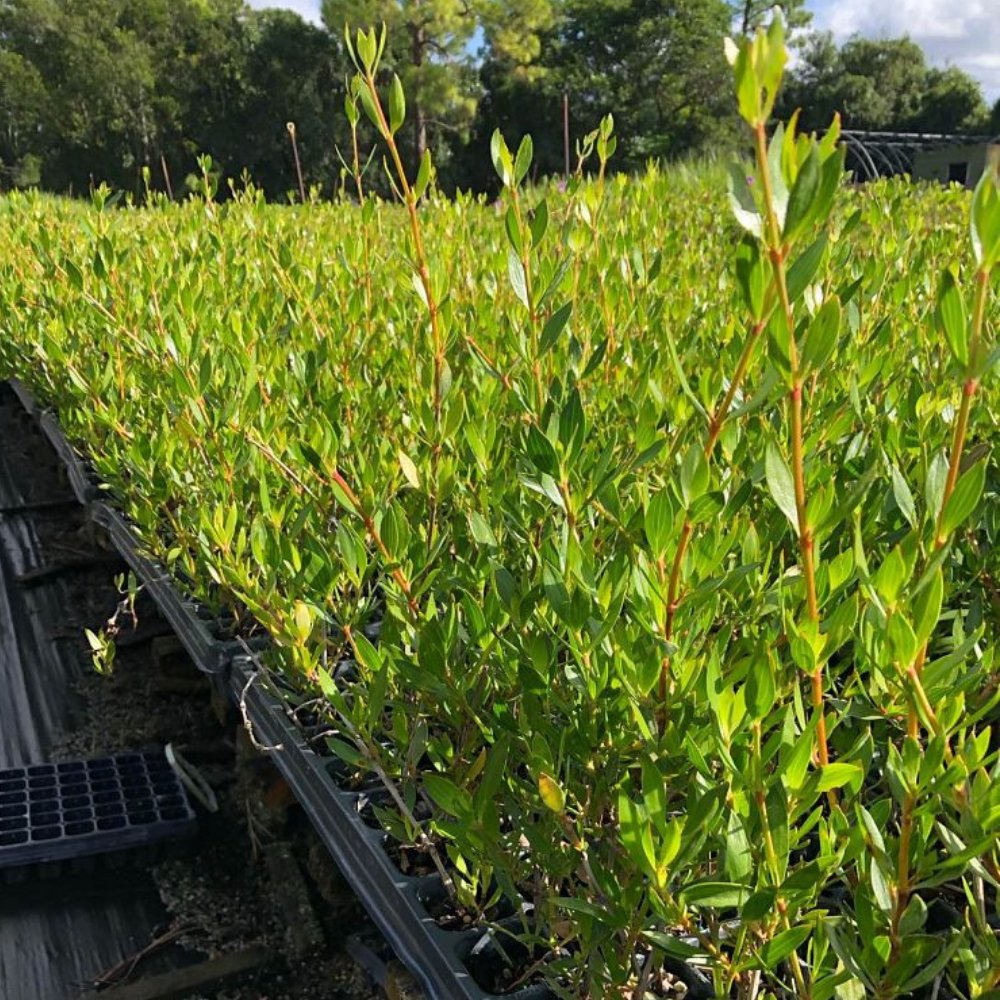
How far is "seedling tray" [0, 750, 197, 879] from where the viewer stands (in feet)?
7.61

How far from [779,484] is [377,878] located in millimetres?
843

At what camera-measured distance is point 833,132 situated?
70cm

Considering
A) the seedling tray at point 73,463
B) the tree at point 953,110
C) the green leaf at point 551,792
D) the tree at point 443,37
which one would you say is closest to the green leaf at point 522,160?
the green leaf at point 551,792

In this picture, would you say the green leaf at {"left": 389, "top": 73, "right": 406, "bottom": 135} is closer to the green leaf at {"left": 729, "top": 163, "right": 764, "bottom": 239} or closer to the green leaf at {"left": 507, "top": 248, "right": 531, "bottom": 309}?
the green leaf at {"left": 507, "top": 248, "right": 531, "bottom": 309}

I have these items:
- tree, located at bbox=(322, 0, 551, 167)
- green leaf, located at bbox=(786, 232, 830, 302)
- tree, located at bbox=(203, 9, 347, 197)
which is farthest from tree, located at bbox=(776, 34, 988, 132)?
green leaf, located at bbox=(786, 232, 830, 302)

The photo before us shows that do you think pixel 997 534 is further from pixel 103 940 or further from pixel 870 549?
pixel 103 940

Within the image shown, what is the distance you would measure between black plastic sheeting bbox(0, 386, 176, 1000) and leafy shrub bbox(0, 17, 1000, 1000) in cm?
74

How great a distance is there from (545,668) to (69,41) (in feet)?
138

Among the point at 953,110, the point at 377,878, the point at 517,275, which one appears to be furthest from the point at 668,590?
the point at 953,110

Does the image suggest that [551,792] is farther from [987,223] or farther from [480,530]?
[987,223]

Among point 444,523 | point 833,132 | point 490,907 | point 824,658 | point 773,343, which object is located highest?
point 833,132

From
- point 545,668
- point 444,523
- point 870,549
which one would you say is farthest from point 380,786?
point 870,549

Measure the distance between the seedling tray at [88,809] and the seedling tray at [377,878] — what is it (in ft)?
2.56

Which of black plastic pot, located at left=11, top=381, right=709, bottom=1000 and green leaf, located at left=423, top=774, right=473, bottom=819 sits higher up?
green leaf, located at left=423, top=774, right=473, bottom=819
